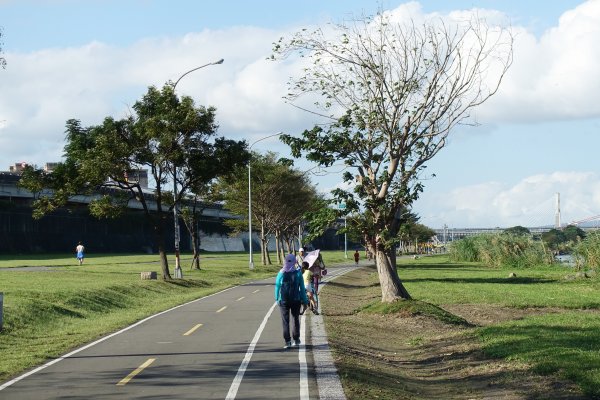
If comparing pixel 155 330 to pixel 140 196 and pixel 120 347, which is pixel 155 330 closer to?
pixel 120 347

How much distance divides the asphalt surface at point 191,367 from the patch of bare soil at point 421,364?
0.55m

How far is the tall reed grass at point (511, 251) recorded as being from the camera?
6981cm

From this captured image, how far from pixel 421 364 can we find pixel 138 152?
28172 mm

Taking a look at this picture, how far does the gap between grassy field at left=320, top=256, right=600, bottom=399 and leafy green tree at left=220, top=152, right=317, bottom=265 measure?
1552 inches

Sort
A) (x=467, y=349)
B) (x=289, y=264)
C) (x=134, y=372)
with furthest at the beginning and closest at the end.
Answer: (x=467, y=349), (x=289, y=264), (x=134, y=372)

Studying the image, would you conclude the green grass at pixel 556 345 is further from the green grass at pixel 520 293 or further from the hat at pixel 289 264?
the green grass at pixel 520 293

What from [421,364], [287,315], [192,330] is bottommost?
[421,364]

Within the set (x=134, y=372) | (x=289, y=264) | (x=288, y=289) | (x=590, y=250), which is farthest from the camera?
(x=590, y=250)

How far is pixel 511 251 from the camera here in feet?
241

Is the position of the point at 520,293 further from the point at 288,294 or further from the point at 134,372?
the point at 134,372

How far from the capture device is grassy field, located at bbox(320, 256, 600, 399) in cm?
1271

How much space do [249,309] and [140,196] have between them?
714 inches

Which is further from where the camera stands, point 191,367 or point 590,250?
point 590,250

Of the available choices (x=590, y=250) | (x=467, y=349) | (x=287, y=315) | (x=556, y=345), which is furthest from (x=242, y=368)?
(x=590, y=250)
